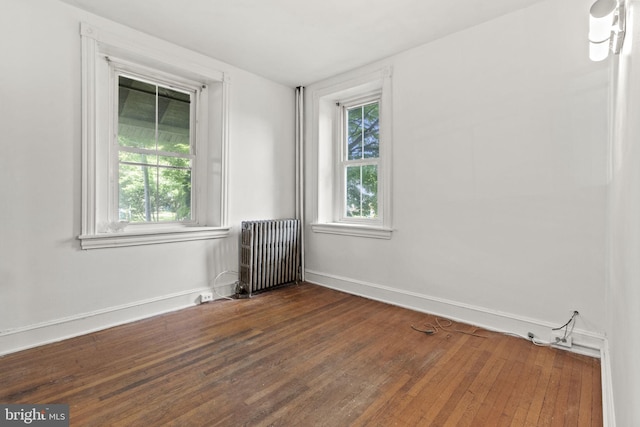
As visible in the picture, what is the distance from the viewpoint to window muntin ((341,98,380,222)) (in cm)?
382

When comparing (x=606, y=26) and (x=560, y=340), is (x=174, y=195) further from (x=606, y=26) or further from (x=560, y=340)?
(x=560, y=340)

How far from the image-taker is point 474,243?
9.21 ft

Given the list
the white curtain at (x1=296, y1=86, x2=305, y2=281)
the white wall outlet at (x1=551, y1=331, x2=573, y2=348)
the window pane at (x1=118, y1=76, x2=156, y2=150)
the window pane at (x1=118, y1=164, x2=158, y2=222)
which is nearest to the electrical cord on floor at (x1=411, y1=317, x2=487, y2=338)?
the white wall outlet at (x1=551, y1=331, x2=573, y2=348)

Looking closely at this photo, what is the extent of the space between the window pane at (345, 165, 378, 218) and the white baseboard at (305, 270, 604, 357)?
0.89m

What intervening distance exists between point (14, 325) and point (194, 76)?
2776 mm

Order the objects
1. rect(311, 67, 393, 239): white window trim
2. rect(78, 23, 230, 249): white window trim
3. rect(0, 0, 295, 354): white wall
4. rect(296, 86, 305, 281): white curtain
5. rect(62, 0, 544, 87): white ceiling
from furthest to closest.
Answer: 1. rect(296, 86, 305, 281): white curtain
2. rect(311, 67, 393, 239): white window trim
3. rect(78, 23, 230, 249): white window trim
4. rect(62, 0, 544, 87): white ceiling
5. rect(0, 0, 295, 354): white wall

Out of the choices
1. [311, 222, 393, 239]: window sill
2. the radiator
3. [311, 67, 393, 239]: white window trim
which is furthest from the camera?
[311, 67, 393, 239]: white window trim

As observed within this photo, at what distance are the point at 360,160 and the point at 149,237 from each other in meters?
2.60

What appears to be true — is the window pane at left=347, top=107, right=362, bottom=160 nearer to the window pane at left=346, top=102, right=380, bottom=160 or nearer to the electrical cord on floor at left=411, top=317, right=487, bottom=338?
the window pane at left=346, top=102, right=380, bottom=160

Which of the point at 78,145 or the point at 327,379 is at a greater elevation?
the point at 78,145

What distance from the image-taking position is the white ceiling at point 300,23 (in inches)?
98.1

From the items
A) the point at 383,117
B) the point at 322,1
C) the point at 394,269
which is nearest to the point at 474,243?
the point at 394,269

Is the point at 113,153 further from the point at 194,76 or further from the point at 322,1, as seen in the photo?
the point at 322,1

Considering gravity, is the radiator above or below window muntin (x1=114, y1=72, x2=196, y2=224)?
below
